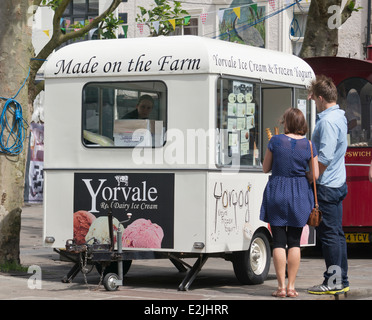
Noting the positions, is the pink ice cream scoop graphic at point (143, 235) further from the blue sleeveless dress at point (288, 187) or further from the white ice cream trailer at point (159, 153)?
the blue sleeveless dress at point (288, 187)

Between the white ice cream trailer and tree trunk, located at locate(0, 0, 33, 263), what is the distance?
116 cm

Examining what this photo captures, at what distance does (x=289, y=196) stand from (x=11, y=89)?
423cm

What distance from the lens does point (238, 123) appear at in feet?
36.2

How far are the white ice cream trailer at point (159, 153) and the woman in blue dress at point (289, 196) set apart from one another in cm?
81

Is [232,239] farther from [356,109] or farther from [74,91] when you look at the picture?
[356,109]

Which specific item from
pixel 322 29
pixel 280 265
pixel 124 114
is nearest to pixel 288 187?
pixel 280 265

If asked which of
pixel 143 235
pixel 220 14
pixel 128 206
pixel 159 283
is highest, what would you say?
pixel 220 14

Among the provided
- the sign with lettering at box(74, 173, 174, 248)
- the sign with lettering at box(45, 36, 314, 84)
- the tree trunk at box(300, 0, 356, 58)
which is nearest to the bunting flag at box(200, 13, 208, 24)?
the tree trunk at box(300, 0, 356, 58)

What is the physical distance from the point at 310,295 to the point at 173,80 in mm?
2654

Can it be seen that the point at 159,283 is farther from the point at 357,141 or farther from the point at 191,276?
the point at 357,141

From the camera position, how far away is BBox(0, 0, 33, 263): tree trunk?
12242 millimetres

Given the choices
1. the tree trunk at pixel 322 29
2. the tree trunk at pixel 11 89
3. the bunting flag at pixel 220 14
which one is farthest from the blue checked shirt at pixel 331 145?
the bunting flag at pixel 220 14

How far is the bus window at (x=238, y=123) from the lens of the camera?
10672 mm
